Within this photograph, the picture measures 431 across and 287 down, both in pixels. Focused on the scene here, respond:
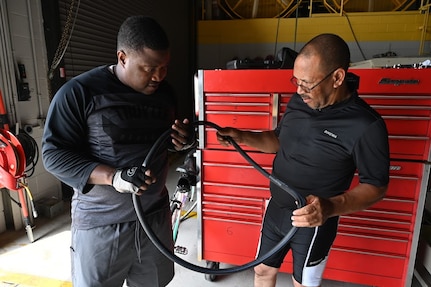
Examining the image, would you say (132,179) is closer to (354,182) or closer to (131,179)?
(131,179)

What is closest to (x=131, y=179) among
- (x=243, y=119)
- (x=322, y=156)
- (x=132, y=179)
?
(x=132, y=179)

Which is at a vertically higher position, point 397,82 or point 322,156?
point 397,82

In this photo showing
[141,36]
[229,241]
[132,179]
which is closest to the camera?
[132,179]

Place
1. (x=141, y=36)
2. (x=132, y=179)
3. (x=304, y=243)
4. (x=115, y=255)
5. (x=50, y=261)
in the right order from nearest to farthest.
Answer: (x=132, y=179)
(x=141, y=36)
(x=115, y=255)
(x=304, y=243)
(x=50, y=261)

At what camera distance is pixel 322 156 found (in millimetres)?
1278

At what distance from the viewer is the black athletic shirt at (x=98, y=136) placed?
106 centimetres

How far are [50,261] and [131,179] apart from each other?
75.4 inches

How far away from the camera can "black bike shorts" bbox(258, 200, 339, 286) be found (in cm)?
140

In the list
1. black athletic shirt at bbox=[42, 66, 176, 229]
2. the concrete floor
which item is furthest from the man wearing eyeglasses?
the concrete floor

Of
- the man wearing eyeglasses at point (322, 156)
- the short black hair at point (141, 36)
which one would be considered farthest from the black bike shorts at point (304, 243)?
the short black hair at point (141, 36)

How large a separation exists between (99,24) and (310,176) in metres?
3.38

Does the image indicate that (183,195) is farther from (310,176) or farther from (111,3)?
(111,3)

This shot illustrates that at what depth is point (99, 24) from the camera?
365 cm

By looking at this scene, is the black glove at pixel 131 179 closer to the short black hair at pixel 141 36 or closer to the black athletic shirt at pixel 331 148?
the short black hair at pixel 141 36
